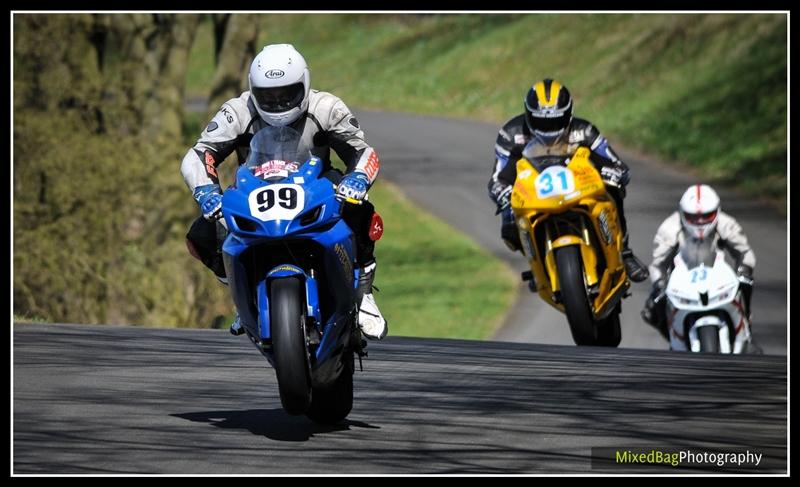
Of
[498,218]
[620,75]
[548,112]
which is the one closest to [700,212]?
[548,112]

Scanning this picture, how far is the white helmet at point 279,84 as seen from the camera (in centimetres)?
911

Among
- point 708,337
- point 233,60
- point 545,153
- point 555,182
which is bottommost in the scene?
point 708,337

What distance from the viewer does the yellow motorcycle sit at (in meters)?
13.9

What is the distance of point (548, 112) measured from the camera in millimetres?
14664

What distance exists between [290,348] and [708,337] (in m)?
6.72

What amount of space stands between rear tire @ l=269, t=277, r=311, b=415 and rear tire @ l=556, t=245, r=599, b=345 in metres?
5.53

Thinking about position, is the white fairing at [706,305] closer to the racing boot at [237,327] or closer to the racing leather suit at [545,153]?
the racing leather suit at [545,153]

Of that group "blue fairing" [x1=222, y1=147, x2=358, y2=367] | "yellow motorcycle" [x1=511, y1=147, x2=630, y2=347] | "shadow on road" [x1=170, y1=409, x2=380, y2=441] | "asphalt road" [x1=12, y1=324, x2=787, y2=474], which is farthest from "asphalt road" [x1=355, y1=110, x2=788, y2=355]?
"blue fairing" [x1=222, y1=147, x2=358, y2=367]

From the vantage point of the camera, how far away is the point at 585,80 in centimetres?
5056

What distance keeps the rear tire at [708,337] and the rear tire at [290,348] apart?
21.5ft

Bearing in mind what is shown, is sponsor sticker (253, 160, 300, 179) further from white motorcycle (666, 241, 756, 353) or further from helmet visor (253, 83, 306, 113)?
white motorcycle (666, 241, 756, 353)

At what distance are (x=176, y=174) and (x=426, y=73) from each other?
3401 centimetres

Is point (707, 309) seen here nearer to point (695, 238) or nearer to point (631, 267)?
point (695, 238)

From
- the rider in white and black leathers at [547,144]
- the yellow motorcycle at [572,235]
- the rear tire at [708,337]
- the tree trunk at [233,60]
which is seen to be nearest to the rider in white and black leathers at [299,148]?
the yellow motorcycle at [572,235]
